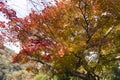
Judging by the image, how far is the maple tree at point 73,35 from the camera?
38.0 feet

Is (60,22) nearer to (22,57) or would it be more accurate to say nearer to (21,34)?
(21,34)

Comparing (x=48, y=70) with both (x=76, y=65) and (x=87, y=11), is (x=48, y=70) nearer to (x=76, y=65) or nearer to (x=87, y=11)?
(x=76, y=65)

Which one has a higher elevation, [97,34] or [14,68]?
[14,68]

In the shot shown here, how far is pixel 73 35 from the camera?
1243cm

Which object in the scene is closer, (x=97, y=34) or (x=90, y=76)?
(x=97, y=34)

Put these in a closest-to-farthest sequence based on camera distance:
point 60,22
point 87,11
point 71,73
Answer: point 87,11
point 60,22
point 71,73

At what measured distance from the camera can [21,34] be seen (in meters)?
12.4

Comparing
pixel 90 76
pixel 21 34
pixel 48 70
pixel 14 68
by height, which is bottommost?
pixel 90 76

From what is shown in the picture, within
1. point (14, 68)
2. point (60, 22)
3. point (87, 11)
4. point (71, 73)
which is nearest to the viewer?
point (87, 11)

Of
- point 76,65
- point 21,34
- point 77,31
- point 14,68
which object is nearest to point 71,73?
point 76,65

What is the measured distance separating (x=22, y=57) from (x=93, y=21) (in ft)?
14.0

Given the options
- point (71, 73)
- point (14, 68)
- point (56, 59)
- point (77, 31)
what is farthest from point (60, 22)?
point (14, 68)

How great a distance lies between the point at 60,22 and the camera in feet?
40.6

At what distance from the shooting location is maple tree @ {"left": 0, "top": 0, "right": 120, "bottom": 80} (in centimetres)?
1159
